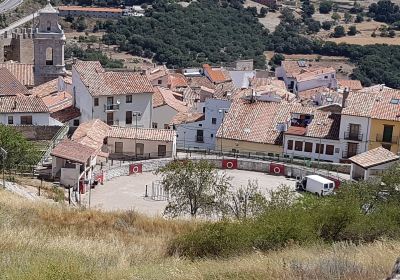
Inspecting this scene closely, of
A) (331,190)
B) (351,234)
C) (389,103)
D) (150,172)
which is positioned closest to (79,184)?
(150,172)

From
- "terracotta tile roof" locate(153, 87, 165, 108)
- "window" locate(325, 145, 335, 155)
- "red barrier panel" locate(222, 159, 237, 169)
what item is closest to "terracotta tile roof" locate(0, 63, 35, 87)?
"terracotta tile roof" locate(153, 87, 165, 108)

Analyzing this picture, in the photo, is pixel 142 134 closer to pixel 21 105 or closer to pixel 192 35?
pixel 21 105

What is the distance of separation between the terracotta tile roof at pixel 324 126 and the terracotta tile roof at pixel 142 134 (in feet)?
25.6

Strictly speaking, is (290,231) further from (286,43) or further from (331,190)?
(286,43)

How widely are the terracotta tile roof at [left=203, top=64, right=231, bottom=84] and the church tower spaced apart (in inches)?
802

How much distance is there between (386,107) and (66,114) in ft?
60.9

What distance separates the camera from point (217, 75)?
2640 inches

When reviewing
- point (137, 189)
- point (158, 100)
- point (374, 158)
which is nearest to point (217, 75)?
point (158, 100)

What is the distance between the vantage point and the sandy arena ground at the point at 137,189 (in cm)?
2684

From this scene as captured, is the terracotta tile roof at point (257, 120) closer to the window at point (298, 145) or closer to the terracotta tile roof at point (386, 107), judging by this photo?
the window at point (298, 145)

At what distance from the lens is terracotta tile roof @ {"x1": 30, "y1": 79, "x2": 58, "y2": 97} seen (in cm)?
4450

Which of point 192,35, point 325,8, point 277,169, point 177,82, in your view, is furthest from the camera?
point 325,8

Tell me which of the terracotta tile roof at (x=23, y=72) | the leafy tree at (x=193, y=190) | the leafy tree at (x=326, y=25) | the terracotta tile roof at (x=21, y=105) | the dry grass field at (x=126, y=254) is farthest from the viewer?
the leafy tree at (x=326, y=25)

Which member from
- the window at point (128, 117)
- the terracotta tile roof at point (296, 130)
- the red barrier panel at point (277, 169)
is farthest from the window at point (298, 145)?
the window at point (128, 117)
